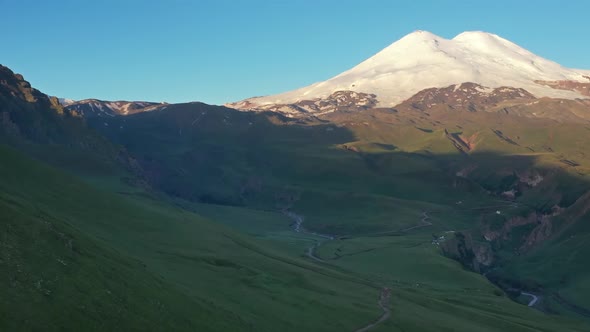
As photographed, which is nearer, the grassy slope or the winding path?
the grassy slope

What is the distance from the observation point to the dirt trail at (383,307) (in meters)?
92.9

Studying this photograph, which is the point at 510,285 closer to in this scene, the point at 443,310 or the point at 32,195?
the point at 443,310

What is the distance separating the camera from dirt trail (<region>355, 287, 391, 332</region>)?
92.9 metres

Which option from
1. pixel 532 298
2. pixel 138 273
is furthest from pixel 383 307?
pixel 532 298

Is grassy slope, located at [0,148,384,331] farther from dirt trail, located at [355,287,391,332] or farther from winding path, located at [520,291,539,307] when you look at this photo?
winding path, located at [520,291,539,307]

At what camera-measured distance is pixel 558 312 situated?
159 m

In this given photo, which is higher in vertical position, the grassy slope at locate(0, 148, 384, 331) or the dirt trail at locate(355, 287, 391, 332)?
the grassy slope at locate(0, 148, 384, 331)

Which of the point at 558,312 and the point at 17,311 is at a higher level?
the point at 17,311

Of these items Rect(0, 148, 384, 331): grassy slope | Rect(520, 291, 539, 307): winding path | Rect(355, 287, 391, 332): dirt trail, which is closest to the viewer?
Rect(0, 148, 384, 331): grassy slope

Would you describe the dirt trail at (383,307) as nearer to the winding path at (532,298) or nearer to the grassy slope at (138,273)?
the grassy slope at (138,273)

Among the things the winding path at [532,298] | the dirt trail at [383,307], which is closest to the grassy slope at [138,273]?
the dirt trail at [383,307]

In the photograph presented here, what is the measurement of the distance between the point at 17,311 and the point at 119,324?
1005 cm

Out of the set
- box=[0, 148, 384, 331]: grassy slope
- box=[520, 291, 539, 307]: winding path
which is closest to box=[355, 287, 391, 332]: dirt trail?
box=[0, 148, 384, 331]: grassy slope

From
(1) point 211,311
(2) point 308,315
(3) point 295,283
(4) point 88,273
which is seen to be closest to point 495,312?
(3) point 295,283
